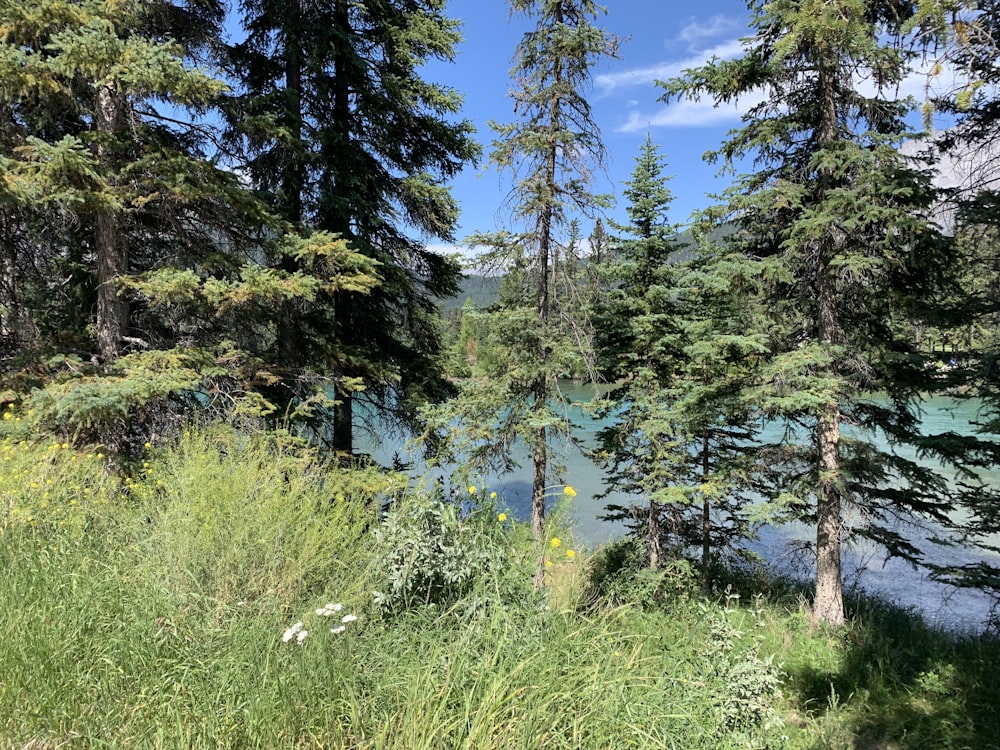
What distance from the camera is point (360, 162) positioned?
822 cm

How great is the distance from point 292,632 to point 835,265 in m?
7.37

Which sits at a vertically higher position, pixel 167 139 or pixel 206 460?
pixel 167 139

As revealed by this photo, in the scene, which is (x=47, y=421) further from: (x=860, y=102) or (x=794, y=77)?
(x=860, y=102)

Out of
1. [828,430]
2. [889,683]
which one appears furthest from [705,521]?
[889,683]

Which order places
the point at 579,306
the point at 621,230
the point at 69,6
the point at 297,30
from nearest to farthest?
the point at 69,6 → the point at 297,30 → the point at 579,306 → the point at 621,230

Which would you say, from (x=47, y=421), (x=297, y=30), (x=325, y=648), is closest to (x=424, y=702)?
(x=325, y=648)

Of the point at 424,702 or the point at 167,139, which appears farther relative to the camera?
the point at 167,139

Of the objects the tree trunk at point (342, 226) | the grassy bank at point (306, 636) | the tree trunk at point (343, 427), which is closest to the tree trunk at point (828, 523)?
the grassy bank at point (306, 636)

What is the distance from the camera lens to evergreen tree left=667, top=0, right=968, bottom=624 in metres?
6.11

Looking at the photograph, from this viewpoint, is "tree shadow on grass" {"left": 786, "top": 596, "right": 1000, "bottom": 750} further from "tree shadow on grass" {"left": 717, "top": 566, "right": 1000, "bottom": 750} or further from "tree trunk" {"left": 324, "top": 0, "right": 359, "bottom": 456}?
"tree trunk" {"left": 324, "top": 0, "right": 359, "bottom": 456}

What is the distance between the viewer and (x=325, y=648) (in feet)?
6.91

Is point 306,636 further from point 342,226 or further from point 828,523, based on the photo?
point 828,523

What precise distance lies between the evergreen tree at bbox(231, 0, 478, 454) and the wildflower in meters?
5.43

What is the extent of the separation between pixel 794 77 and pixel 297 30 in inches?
295
